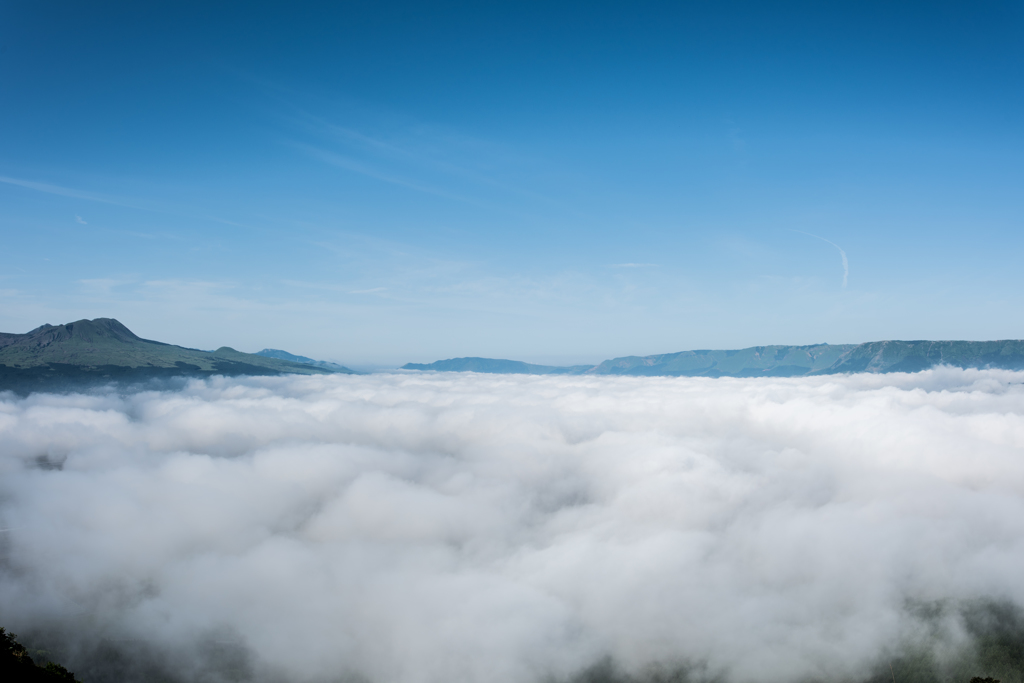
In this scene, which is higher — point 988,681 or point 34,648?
point 988,681

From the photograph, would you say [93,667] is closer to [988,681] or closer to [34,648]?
[34,648]

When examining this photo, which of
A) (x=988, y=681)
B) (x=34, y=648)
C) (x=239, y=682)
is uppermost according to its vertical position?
(x=988, y=681)

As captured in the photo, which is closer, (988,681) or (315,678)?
(988,681)

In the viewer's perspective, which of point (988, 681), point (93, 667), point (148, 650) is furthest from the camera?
point (148, 650)

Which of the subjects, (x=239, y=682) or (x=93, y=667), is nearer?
(x=93, y=667)

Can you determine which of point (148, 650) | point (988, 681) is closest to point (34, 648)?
point (148, 650)

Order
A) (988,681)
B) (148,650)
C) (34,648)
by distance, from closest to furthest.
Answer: (988,681), (34,648), (148,650)

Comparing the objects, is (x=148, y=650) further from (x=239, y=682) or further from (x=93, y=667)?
(x=239, y=682)

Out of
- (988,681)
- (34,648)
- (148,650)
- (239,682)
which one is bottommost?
(239,682)

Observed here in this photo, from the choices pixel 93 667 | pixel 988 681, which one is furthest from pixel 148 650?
pixel 988 681
